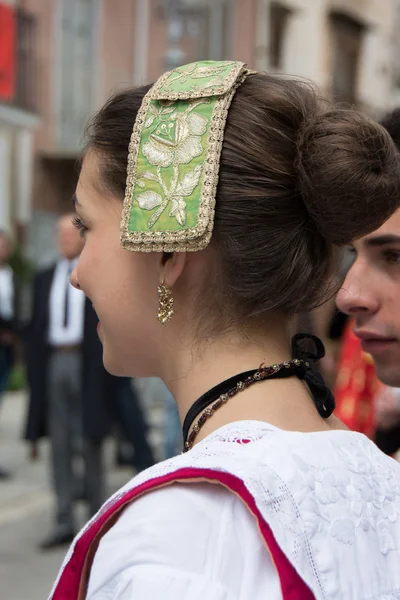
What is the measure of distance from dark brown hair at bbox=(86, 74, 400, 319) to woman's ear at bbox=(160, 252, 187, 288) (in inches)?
2.1

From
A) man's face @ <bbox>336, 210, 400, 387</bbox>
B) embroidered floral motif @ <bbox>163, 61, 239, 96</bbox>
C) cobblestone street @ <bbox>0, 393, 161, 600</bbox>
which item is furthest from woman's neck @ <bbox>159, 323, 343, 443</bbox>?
cobblestone street @ <bbox>0, 393, 161, 600</bbox>

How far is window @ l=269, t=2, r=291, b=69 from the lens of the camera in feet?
67.3

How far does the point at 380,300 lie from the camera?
241cm

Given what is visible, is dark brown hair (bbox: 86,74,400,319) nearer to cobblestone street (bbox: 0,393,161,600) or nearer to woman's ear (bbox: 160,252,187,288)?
woman's ear (bbox: 160,252,187,288)

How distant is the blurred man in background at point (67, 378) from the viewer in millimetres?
6230

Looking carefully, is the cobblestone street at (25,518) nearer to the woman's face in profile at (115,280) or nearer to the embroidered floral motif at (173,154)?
the woman's face in profile at (115,280)

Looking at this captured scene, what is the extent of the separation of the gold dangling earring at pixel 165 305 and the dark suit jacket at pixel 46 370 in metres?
4.52

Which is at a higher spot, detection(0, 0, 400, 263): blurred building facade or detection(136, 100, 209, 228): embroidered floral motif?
detection(136, 100, 209, 228): embroidered floral motif

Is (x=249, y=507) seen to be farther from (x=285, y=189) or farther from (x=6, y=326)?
(x=6, y=326)

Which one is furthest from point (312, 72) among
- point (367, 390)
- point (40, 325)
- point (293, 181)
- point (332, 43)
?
point (293, 181)

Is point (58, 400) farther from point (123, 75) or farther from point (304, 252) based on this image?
point (123, 75)

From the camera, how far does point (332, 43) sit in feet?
72.8

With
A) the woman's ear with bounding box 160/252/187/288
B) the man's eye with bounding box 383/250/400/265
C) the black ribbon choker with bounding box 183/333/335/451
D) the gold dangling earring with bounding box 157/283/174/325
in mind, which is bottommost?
the man's eye with bounding box 383/250/400/265

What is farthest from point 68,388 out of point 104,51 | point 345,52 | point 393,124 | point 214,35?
point 345,52
